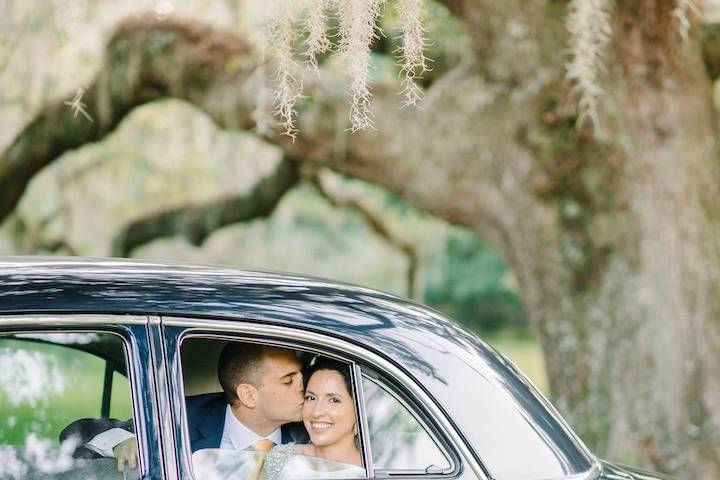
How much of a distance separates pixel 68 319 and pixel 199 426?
423mm

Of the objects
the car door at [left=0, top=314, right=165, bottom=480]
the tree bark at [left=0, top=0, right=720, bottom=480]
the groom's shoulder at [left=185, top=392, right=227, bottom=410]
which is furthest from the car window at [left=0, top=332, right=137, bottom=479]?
the tree bark at [left=0, top=0, right=720, bottom=480]

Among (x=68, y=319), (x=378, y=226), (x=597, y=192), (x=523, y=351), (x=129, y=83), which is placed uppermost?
(x=523, y=351)

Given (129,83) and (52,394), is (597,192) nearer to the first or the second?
(129,83)

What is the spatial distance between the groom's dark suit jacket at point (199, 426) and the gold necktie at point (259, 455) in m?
0.05

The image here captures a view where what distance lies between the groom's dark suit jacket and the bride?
0.19ft

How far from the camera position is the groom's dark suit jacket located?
2.60 meters

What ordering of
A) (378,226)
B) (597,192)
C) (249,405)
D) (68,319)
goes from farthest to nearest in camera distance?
1. (378,226)
2. (597,192)
3. (249,405)
4. (68,319)

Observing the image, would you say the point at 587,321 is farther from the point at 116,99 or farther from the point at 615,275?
the point at 116,99

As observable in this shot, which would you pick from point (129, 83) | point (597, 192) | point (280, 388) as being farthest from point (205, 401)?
point (129, 83)

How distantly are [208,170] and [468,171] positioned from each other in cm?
785

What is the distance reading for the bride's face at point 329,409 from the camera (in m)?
2.73

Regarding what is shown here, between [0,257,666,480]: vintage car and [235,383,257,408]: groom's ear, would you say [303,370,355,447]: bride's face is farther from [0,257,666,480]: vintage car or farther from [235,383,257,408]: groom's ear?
[235,383,257,408]: groom's ear

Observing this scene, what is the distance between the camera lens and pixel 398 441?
269 cm

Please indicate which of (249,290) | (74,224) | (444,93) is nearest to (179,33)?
(444,93)
